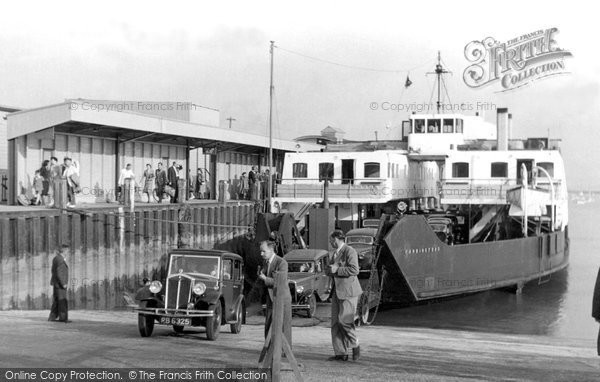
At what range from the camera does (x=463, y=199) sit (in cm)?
2983

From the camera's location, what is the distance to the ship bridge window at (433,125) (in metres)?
37.6

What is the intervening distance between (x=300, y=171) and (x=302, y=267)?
11712mm

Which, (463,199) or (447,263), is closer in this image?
(447,263)

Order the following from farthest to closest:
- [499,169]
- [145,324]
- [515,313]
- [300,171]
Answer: [300,171] → [499,169] → [515,313] → [145,324]

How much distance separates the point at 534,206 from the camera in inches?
1128

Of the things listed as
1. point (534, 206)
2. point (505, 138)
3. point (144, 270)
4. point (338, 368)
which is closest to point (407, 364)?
point (338, 368)

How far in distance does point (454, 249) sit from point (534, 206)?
22.6ft

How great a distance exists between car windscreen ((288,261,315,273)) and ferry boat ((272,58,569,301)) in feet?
9.62

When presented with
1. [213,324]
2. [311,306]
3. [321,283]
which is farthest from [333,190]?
[213,324]

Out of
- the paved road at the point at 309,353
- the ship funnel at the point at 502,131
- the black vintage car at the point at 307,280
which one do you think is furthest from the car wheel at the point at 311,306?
the ship funnel at the point at 502,131

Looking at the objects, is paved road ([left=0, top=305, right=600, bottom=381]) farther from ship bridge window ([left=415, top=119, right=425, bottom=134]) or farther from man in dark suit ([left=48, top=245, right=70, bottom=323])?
ship bridge window ([left=415, top=119, right=425, bottom=134])

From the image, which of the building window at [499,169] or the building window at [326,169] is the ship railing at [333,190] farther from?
the building window at [499,169]

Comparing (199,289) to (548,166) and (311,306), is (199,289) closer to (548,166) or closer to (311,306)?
(311,306)

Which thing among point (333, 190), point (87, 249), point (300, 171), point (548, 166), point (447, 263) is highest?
point (548, 166)
